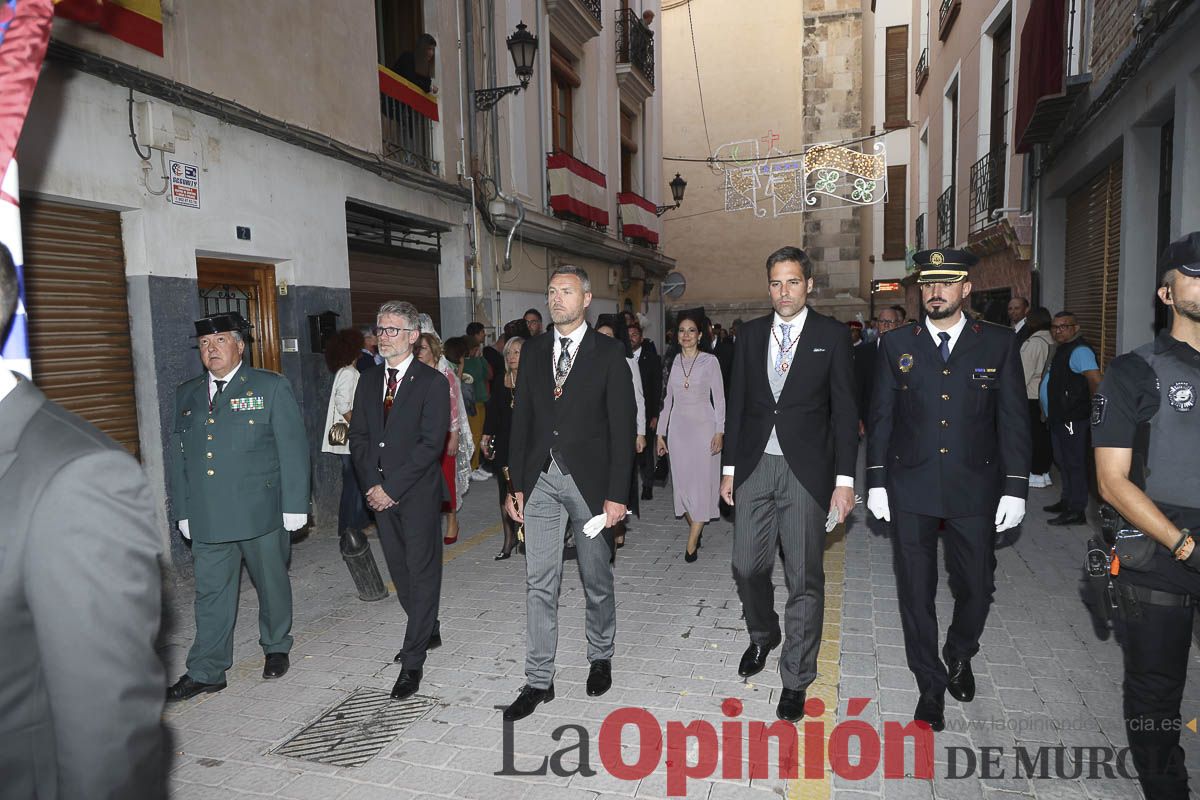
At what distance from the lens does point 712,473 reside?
22.2 ft

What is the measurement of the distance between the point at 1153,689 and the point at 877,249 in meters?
23.4

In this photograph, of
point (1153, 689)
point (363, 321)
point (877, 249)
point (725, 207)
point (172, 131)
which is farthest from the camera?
point (725, 207)

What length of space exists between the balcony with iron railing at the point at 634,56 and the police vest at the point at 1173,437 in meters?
17.7

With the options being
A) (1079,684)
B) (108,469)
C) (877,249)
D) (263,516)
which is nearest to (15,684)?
(108,469)

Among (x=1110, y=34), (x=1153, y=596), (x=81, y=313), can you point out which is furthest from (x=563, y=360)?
(x=1110, y=34)

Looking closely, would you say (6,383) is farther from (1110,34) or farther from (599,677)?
(1110,34)

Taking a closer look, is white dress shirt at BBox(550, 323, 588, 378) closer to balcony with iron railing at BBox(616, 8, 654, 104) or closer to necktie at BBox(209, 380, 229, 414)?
necktie at BBox(209, 380, 229, 414)

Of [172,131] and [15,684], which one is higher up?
[172,131]

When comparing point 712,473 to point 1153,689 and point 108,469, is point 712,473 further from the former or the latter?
point 108,469

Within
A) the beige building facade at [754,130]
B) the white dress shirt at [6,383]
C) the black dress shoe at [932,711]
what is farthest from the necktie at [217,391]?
the beige building facade at [754,130]

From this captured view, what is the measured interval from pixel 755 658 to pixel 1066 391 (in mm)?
Result: 5083

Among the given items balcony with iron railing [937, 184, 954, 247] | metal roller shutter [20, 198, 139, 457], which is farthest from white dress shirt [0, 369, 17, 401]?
balcony with iron railing [937, 184, 954, 247]

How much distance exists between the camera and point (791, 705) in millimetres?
3764

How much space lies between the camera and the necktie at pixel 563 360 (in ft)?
13.5
